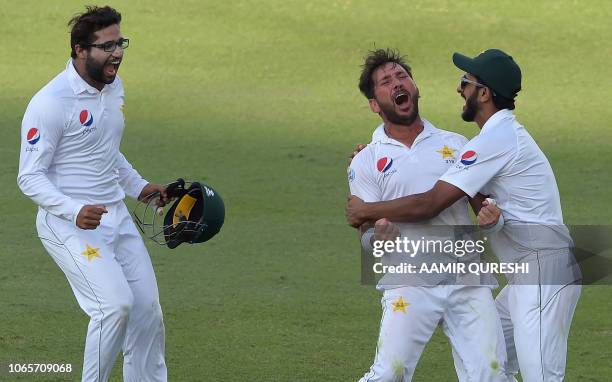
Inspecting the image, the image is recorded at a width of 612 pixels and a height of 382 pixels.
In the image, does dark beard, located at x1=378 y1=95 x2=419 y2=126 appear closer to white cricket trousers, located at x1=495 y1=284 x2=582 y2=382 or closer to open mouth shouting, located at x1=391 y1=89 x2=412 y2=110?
open mouth shouting, located at x1=391 y1=89 x2=412 y2=110

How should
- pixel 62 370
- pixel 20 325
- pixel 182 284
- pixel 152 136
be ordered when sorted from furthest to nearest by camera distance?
pixel 152 136
pixel 182 284
pixel 20 325
pixel 62 370

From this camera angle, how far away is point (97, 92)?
7828mm

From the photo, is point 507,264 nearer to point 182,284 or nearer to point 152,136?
point 182,284

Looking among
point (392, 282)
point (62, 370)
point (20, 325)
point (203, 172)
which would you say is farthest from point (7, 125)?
point (392, 282)

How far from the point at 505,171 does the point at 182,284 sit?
14.0 ft

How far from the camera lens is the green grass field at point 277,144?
9.36 meters

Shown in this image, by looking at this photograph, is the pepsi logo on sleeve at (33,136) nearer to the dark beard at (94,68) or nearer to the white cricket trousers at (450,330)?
the dark beard at (94,68)

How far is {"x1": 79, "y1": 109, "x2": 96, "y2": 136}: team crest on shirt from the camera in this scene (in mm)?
7673

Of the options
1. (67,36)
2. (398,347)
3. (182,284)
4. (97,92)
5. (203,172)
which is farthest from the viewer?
(67,36)

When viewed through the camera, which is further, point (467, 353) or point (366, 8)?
point (366, 8)

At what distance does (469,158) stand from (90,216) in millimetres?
2059

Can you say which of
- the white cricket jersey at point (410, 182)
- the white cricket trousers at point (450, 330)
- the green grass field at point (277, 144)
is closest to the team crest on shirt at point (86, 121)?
the white cricket jersey at point (410, 182)

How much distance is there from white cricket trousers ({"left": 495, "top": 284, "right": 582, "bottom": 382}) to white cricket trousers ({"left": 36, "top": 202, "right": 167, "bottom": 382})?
2098 millimetres

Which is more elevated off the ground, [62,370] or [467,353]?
[467,353]
